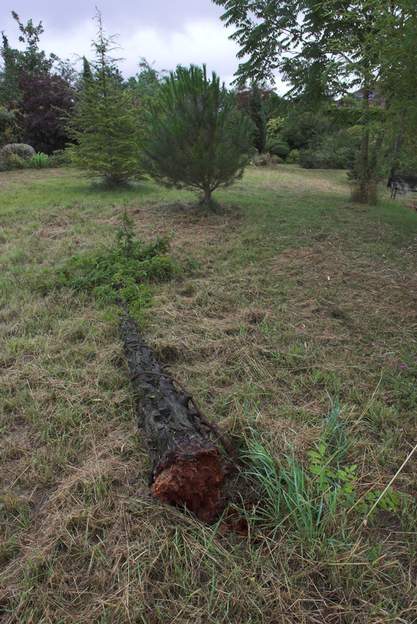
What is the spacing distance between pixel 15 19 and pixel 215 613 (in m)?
26.7

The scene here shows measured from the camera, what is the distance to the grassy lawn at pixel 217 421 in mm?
995

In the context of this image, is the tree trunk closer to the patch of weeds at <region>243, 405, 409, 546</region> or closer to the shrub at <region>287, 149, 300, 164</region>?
the patch of weeds at <region>243, 405, 409, 546</region>

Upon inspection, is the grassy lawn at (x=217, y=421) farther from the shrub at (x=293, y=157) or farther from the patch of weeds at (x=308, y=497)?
the shrub at (x=293, y=157)

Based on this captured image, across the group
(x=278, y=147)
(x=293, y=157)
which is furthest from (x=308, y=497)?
(x=278, y=147)

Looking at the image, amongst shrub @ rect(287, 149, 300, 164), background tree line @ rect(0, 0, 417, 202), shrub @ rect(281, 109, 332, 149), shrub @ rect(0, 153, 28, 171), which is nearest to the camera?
background tree line @ rect(0, 0, 417, 202)

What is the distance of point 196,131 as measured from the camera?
5297mm

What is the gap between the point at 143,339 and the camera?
7.48 ft

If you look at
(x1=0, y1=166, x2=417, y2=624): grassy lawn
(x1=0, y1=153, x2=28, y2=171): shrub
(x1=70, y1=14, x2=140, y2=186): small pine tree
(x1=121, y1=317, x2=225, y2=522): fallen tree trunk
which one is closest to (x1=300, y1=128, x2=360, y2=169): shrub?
(x1=70, y1=14, x2=140, y2=186): small pine tree

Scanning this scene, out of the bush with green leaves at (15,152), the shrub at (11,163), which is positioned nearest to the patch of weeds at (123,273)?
the shrub at (11,163)

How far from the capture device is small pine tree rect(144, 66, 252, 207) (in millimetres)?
5211

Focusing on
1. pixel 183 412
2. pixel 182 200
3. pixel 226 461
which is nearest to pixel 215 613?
pixel 226 461

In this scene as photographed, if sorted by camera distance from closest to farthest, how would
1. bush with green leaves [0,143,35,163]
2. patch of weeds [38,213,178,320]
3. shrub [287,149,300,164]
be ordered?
patch of weeds [38,213,178,320] → bush with green leaves [0,143,35,163] → shrub [287,149,300,164]

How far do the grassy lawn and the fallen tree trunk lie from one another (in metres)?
0.06

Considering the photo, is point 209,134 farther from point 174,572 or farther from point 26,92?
point 26,92
